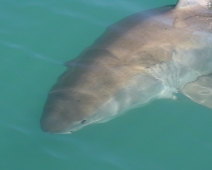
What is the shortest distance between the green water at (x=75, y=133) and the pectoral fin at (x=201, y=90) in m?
0.09

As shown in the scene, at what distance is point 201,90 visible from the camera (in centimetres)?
627

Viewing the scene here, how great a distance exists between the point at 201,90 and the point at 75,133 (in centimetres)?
184

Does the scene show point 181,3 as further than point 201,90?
Yes

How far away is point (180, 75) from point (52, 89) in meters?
1.75

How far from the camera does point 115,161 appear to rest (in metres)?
5.27

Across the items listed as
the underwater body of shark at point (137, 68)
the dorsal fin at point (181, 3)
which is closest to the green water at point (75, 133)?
the underwater body of shark at point (137, 68)

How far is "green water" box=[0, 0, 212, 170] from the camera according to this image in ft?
17.4

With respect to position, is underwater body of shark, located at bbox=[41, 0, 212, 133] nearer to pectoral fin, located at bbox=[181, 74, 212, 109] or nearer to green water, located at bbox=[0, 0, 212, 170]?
pectoral fin, located at bbox=[181, 74, 212, 109]

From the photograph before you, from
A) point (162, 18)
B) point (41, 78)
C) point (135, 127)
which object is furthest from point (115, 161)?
point (162, 18)

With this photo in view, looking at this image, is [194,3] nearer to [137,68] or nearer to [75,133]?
[137,68]

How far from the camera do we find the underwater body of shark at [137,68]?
17.6 feet

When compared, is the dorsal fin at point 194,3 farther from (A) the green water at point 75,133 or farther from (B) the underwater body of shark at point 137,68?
(A) the green water at point 75,133

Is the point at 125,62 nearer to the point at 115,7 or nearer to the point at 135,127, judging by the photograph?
the point at 135,127

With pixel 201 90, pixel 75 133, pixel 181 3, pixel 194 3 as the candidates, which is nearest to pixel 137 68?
pixel 201 90
